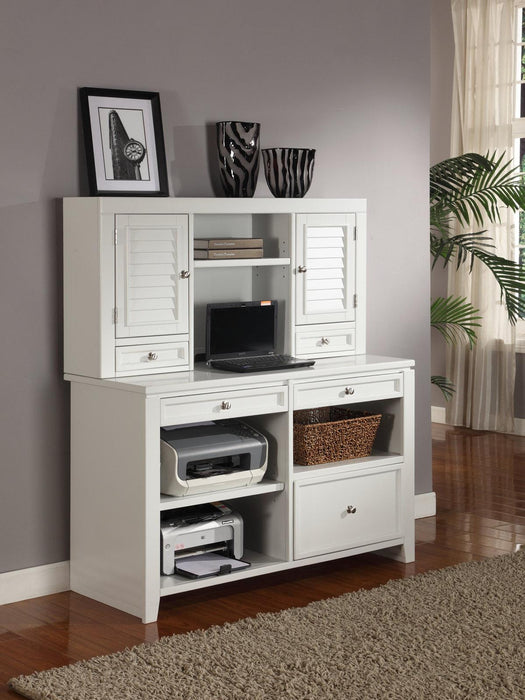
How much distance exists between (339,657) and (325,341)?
139 centimetres

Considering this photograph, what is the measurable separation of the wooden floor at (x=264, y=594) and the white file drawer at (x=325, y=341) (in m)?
0.82

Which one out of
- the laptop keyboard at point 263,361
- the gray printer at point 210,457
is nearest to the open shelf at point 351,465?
the gray printer at point 210,457

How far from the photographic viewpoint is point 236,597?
12.1 feet

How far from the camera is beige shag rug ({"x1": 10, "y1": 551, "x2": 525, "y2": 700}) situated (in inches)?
111

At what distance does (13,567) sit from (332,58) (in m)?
2.39

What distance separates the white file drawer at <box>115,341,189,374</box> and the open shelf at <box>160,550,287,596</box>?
27.7 inches

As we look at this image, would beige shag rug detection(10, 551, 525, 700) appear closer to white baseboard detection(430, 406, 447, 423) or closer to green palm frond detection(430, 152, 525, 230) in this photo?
green palm frond detection(430, 152, 525, 230)

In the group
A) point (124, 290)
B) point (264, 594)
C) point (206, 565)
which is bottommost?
point (264, 594)

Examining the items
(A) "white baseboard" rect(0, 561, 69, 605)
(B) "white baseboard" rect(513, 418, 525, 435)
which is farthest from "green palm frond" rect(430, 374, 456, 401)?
(A) "white baseboard" rect(0, 561, 69, 605)

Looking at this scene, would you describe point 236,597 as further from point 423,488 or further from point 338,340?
point 423,488

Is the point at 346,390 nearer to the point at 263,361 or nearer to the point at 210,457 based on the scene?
the point at 263,361

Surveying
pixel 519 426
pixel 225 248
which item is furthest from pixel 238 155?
pixel 519 426

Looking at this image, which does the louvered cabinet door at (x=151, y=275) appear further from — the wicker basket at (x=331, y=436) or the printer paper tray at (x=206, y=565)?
the printer paper tray at (x=206, y=565)

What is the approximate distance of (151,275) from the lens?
3596mm
